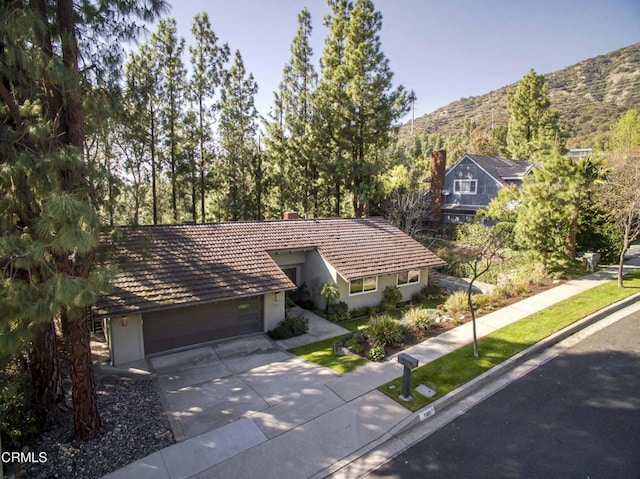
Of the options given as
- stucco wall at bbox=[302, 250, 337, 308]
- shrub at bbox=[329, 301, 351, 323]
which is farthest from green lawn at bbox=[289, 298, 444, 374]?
stucco wall at bbox=[302, 250, 337, 308]

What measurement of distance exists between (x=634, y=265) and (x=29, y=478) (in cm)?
2704

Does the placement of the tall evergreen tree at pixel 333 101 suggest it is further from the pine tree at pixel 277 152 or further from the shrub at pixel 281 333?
the shrub at pixel 281 333

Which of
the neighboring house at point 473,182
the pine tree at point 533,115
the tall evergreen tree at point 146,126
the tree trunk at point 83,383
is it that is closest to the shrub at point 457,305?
the tree trunk at point 83,383

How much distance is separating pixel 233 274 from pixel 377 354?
249 inches

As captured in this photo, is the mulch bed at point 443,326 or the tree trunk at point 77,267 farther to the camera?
the mulch bed at point 443,326

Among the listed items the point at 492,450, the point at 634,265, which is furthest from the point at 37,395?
the point at 634,265

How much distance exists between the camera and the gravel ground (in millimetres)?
6500

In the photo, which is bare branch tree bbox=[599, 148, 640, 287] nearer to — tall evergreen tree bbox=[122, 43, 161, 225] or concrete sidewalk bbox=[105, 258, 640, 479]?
concrete sidewalk bbox=[105, 258, 640, 479]

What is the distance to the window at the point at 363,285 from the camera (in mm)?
16433

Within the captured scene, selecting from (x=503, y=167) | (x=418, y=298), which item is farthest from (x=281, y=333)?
(x=503, y=167)

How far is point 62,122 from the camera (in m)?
6.71

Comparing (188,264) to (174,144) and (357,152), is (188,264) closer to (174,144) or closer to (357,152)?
(174,144)

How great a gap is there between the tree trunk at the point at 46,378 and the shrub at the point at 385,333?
8.60 meters

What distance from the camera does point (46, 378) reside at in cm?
789
